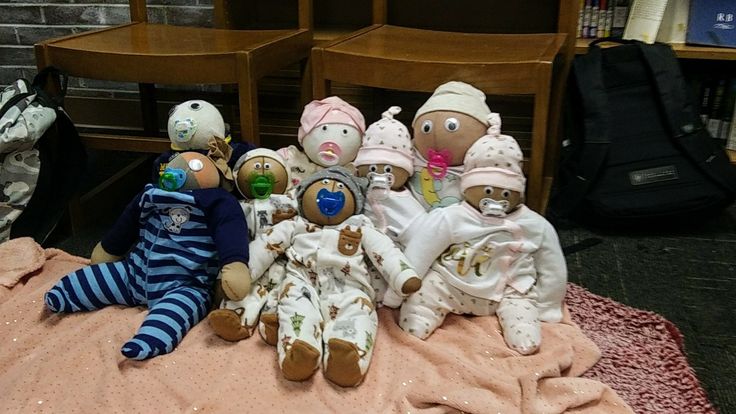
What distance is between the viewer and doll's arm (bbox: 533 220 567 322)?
1.26 meters

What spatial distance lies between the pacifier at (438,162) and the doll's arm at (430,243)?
0.11 meters

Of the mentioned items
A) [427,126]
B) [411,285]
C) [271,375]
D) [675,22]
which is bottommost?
[271,375]

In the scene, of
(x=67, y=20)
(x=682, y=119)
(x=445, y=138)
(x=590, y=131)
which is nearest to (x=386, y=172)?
(x=445, y=138)

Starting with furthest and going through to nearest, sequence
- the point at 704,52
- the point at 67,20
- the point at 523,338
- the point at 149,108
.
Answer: the point at 67,20 → the point at 149,108 → the point at 704,52 → the point at 523,338

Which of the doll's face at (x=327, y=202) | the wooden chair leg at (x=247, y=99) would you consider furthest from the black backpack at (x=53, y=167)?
the doll's face at (x=327, y=202)

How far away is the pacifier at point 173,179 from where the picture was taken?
128 cm

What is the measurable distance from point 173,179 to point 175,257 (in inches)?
5.4

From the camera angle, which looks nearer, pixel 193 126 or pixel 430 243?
pixel 430 243

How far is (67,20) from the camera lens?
2.21 meters

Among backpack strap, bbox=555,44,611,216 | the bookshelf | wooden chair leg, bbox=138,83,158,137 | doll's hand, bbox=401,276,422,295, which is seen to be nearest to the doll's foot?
doll's hand, bbox=401,276,422,295

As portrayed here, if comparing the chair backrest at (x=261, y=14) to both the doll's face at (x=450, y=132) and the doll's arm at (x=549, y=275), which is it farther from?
the doll's arm at (x=549, y=275)

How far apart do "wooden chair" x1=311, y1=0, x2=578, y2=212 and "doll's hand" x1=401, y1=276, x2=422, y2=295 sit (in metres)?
0.37

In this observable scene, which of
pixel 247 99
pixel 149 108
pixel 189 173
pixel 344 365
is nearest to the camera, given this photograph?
pixel 344 365

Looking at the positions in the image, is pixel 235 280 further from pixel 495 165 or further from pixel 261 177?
pixel 495 165
